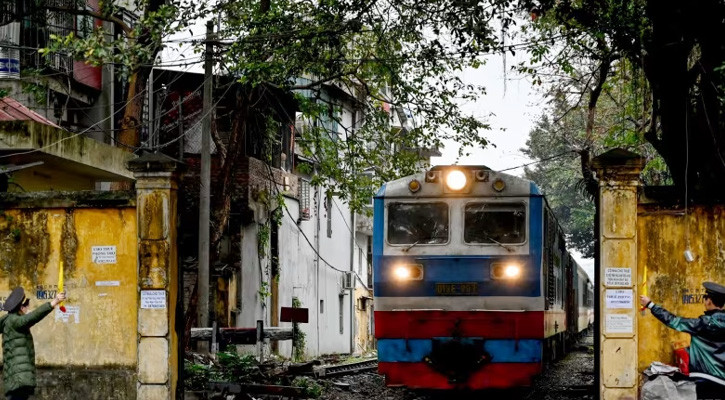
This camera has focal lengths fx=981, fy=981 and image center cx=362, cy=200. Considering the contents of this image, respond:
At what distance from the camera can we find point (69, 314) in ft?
38.5

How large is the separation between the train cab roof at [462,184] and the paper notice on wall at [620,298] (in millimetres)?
2390

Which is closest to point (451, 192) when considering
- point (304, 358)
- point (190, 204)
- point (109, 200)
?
point (109, 200)

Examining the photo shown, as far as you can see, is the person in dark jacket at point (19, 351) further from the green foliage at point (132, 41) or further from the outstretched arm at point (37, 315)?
the green foliage at point (132, 41)

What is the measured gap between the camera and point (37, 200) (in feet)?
38.6

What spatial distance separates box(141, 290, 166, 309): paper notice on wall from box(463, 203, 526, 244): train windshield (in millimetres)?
3933

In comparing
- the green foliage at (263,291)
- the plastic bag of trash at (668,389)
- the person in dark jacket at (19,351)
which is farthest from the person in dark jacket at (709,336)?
the green foliage at (263,291)

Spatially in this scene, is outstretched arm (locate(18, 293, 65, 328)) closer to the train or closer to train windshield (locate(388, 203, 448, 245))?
the train

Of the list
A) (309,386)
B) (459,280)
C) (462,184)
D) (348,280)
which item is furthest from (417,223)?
(348,280)

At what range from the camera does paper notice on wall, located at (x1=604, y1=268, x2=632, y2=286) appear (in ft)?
34.3

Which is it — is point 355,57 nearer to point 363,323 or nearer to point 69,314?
point 69,314

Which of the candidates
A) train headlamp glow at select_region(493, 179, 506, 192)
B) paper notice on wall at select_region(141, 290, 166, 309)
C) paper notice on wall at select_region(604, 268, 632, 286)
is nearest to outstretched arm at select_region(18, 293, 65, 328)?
paper notice on wall at select_region(141, 290, 166, 309)

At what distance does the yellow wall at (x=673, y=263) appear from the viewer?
1054 centimetres

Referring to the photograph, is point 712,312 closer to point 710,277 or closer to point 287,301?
point 710,277

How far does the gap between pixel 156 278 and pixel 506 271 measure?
14.3 feet
